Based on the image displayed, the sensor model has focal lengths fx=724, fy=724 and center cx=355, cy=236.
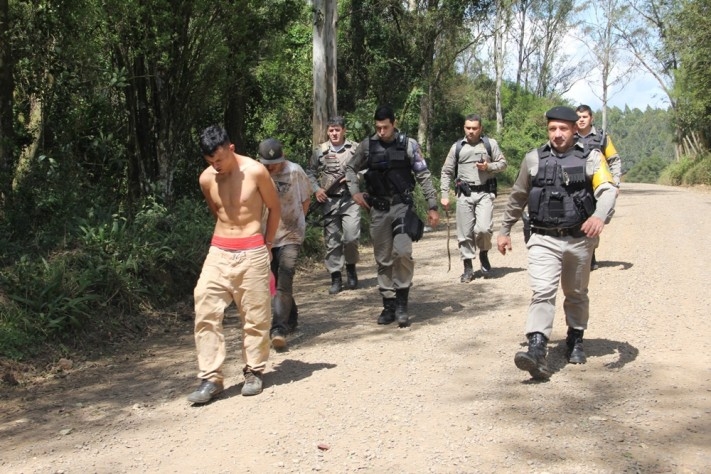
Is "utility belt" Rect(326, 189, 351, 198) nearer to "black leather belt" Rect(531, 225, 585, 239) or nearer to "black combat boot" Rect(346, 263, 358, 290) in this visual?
"black combat boot" Rect(346, 263, 358, 290)

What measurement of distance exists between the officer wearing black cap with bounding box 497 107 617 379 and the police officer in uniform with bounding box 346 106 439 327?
5.54ft

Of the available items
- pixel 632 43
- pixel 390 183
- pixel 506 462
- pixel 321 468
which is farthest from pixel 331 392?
pixel 632 43

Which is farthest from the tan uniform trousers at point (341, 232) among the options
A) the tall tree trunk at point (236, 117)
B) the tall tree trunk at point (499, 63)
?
the tall tree trunk at point (499, 63)

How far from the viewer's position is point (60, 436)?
184 inches

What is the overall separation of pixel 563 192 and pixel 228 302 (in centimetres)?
255

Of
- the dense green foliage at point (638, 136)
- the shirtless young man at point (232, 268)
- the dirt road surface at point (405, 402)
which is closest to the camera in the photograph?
the dirt road surface at point (405, 402)

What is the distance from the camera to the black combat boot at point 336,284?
29.2 feet

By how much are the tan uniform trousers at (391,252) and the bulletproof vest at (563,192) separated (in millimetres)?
1835

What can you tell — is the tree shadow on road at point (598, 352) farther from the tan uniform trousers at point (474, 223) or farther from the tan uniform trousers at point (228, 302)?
the tan uniform trousers at point (474, 223)

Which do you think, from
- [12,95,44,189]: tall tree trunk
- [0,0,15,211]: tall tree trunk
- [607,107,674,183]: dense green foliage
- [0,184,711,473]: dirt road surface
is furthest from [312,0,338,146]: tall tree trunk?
[607,107,674,183]: dense green foliage

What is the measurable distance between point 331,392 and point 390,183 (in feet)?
8.37

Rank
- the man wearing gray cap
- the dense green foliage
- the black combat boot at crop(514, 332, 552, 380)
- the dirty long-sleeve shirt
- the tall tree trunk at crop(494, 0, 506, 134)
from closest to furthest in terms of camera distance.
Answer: the black combat boot at crop(514, 332, 552, 380), the man wearing gray cap, the dirty long-sleeve shirt, the tall tree trunk at crop(494, 0, 506, 134), the dense green foliage

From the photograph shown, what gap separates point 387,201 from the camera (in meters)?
7.06

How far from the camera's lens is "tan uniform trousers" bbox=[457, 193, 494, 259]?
9141mm
